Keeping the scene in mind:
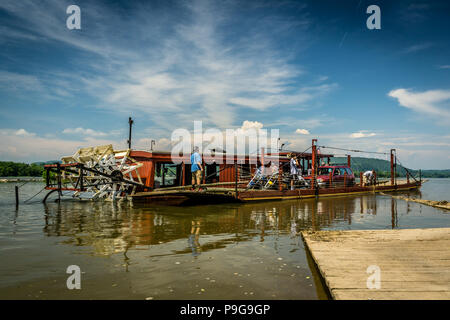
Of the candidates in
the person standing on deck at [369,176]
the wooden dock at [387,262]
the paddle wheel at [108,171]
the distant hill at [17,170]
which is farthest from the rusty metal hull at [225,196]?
the distant hill at [17,170]

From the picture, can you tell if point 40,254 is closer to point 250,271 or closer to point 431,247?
point 250,271

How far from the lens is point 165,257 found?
19.2 ft

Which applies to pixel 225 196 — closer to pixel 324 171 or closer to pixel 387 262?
pixel 387 262

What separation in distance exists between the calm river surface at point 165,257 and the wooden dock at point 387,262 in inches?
16.3

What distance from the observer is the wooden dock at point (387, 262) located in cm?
348

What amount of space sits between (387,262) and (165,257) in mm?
4261

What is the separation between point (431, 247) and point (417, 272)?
163cm

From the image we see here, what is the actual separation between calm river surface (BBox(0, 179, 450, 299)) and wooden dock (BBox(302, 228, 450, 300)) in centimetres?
41

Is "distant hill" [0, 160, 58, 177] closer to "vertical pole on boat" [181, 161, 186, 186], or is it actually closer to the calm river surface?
"vertical pole on boat" [181, 161, 186, 186]

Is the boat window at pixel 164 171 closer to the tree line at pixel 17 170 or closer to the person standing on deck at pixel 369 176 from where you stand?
the person standing on deck at pixel 369 176

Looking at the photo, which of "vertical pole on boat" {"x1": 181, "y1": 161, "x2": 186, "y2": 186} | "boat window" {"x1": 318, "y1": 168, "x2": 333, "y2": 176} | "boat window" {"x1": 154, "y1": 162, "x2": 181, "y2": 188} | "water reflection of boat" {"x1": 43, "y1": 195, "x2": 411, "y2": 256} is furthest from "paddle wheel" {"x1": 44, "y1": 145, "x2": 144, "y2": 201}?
"boat window" {"x1": 318, "y1": 168, "x2": 333, "y2": 176}

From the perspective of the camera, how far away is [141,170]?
17.6 meters

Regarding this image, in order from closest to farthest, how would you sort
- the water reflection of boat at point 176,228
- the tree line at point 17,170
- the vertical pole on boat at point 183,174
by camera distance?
the water reflection of boat at point 176,228, the vertical pole on boat at point 183,174, the tree line at point 17,170

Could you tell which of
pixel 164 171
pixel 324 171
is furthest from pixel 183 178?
pixel 324 171
